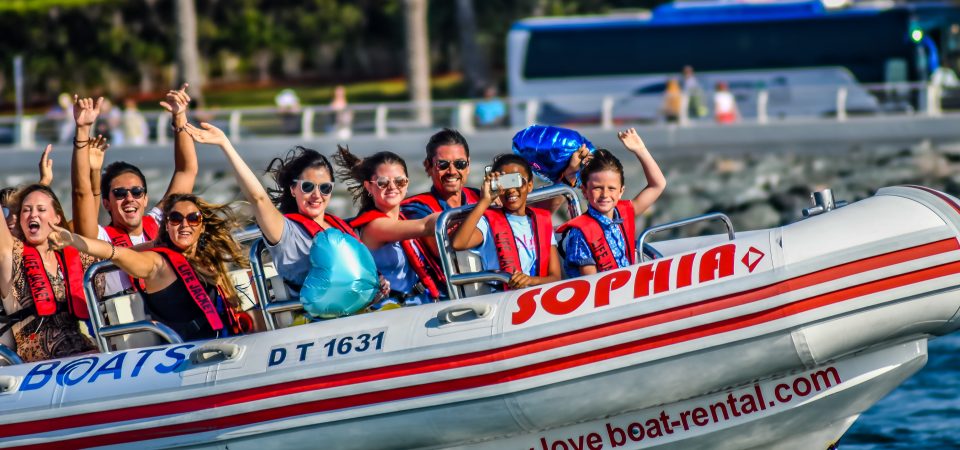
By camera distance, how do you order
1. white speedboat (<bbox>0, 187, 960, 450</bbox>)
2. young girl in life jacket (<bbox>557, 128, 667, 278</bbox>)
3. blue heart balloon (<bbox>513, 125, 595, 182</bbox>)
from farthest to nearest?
1. blue heart balloon (<bbox>513, 125, 595, 182</bbox>)
2. young girl in life jacket (<bbox>557, 128, 667, 278</bbox>)
3. white speedboat (<bbox>0, 187, 960, 450</bbox>)

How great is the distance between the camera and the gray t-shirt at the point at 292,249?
6.32 m

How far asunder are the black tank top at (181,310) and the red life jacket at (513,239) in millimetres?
1270

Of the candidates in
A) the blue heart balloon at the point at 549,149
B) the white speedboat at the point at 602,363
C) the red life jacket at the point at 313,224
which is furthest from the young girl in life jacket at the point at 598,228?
the red life jacket at the point at 313,224

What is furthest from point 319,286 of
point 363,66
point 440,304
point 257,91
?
point 363,66

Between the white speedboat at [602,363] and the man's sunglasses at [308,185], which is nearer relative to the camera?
the white speedboat at [602,363]

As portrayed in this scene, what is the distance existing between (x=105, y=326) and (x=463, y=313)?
1.62 meters

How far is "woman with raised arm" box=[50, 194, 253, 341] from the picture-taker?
20.8 ft

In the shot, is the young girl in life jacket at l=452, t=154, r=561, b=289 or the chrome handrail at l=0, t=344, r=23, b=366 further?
the chrome handrail at l=0, t=344, r=23, b=366

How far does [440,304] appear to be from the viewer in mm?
6242

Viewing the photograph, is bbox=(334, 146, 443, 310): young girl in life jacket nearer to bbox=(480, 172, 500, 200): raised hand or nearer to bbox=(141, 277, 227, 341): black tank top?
bbox=(480, 172, 500, 200): raised hand

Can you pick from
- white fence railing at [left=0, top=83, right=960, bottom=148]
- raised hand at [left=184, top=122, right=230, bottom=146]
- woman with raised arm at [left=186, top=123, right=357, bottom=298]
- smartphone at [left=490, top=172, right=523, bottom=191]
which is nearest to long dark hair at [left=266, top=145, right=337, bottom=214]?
woman with raised arm at [left=186, top=123, right=357, bottom=298]

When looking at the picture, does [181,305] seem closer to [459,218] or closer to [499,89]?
[459,218]

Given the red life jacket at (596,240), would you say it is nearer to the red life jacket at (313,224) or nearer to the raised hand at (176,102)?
the red life jacket at (313,224)

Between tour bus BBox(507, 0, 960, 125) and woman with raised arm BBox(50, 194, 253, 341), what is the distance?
1439 cm
